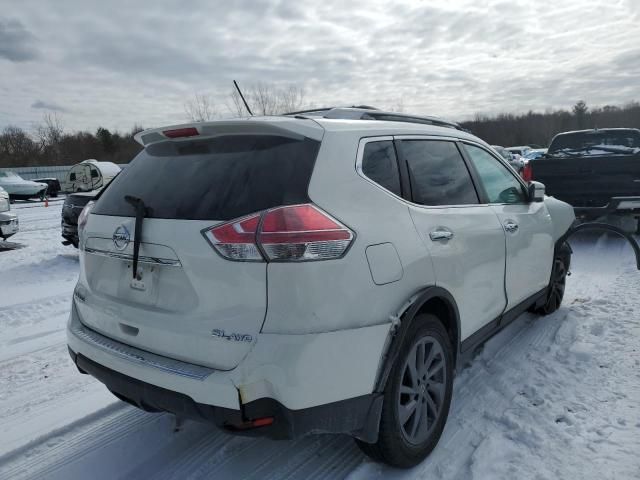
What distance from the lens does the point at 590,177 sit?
7.99 m

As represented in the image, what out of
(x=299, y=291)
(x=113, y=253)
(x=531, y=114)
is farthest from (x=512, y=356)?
(x=531, y=114)

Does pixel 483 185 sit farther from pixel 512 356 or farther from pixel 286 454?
pixel 286 454

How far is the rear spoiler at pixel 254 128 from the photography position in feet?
7.29

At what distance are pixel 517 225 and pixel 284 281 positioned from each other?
238 cm

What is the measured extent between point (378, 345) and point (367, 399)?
254 mm

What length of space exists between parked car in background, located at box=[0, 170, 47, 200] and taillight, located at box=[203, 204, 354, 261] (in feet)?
89.4

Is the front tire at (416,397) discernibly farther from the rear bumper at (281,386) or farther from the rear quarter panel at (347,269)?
the rear quarter panel at (347,269)

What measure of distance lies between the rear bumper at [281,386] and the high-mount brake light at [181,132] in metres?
1.13

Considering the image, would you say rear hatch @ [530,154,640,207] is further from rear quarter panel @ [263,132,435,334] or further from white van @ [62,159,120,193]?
white van @ [62,159,120,193]

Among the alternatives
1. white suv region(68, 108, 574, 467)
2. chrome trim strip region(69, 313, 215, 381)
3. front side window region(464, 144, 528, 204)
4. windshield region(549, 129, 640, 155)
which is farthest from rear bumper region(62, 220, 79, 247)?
windshield region(549, 129, 640, 155)

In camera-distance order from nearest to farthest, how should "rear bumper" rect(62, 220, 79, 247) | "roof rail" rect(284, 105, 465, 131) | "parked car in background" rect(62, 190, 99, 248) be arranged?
"roof rail" rect(284, 105, 465, 131)
"parked car in background" rect(62, 190, 99, 248)
"rear bumper" rect(62, 220, 79, 247)

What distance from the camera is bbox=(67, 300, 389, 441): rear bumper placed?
1.92 metres

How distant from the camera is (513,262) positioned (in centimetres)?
349

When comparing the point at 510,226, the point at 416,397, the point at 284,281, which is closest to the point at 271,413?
the point at 284,281
